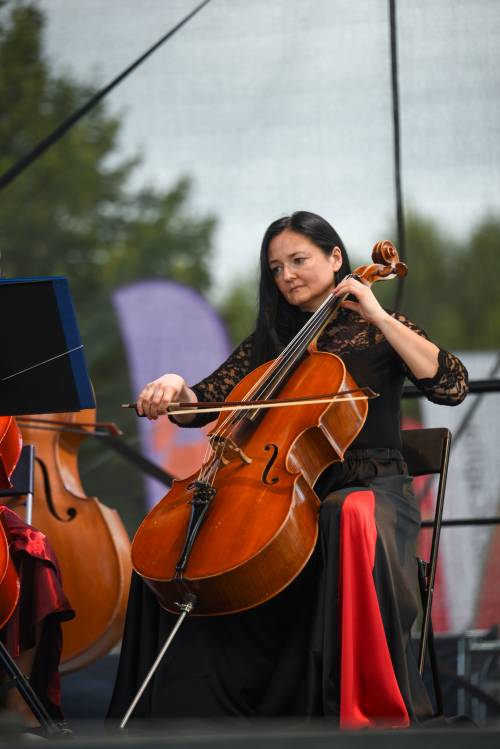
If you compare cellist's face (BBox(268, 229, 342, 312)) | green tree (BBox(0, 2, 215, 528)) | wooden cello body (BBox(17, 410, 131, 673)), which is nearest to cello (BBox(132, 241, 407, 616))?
cellist's face (BBox(268, 229, 342, 312))

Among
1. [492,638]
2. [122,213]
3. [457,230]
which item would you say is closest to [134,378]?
[122,213]

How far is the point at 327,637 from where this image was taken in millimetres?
1853

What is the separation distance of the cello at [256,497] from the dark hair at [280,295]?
0.23 meters

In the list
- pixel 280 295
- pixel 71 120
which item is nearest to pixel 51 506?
pixel 280 295

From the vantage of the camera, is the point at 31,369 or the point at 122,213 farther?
the point at 122,213

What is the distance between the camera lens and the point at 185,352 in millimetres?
3227

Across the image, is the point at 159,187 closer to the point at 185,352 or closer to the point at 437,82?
the point at 185,352

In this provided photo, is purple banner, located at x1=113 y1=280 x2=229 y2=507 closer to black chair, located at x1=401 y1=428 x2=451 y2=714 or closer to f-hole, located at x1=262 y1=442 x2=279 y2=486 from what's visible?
black chair, located at x1=401 y1=428 x2=451 y2=714

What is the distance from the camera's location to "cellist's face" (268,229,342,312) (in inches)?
89.4

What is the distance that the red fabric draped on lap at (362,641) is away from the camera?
179cm

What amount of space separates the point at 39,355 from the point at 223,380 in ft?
2.33

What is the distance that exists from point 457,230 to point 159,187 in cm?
92

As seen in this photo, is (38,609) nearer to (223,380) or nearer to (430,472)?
(223,380)

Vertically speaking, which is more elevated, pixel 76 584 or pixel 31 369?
pixel 31 369
